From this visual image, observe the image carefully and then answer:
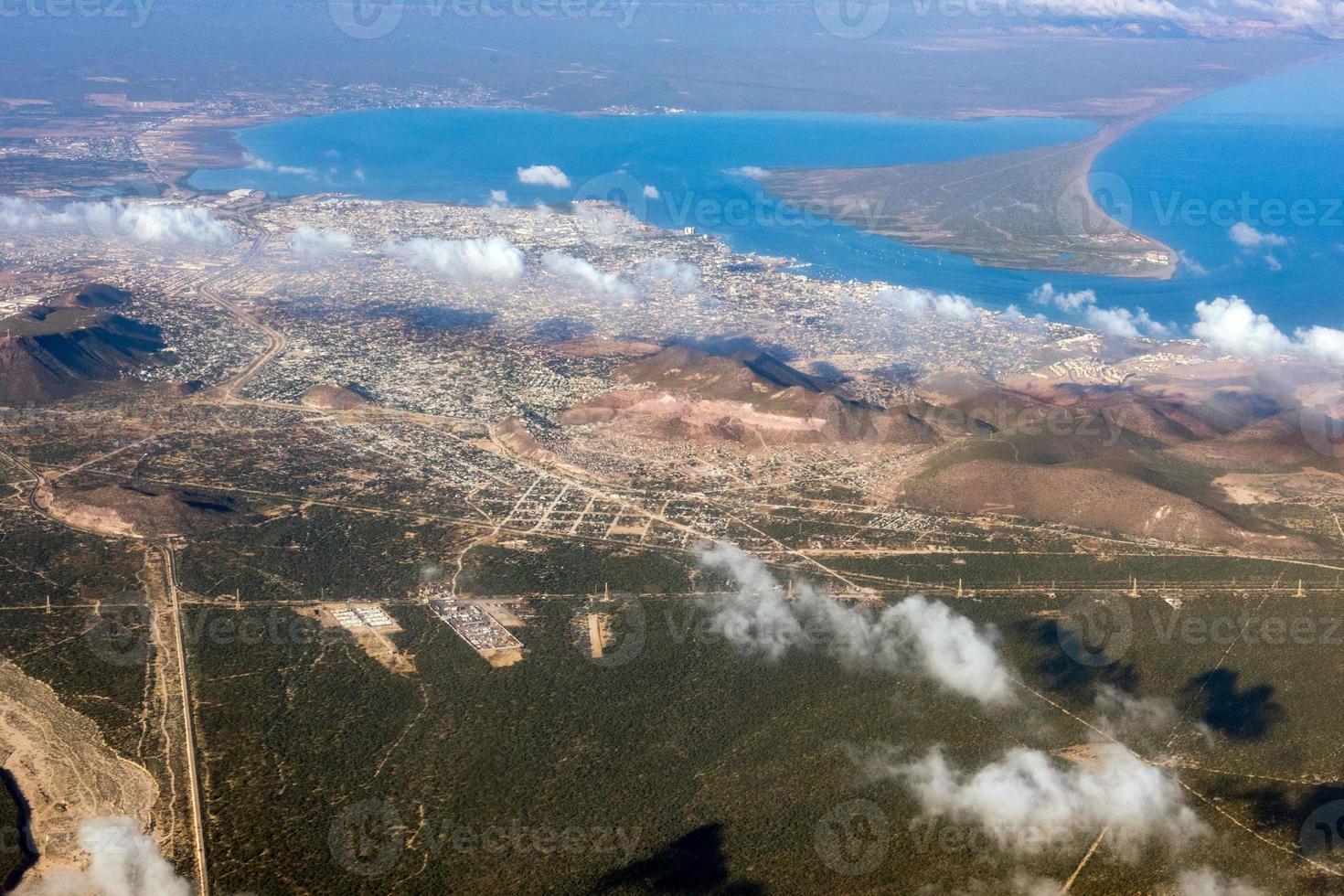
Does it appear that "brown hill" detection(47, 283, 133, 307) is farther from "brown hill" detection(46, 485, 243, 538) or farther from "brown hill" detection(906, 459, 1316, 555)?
"brown hill" detection(906, 459, 1316, 555)

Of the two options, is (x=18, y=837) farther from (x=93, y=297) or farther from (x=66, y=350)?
(x=93, y=297)

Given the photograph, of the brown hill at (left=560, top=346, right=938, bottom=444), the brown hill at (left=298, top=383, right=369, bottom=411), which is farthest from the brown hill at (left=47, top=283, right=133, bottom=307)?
the brown hill at (left=560, top=346, right=938, bottom=444)

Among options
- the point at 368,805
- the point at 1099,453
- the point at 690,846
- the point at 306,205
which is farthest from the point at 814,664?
the point at 306,205

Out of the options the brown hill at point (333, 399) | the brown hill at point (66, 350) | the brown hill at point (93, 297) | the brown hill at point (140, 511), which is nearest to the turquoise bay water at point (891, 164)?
the brown hill at point (93, 297)

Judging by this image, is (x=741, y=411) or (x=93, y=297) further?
(x=93, y=297)

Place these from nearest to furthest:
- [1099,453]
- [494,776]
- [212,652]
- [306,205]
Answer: [494,776] → [212,652] → [1099,453] → [306,205]

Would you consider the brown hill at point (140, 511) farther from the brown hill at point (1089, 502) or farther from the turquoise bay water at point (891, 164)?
the turquoise bay water at point (891, 164)

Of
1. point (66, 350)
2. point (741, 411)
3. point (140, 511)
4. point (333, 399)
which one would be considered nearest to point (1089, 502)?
point (741, 411)

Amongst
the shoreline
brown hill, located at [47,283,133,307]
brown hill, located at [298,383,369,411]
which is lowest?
the shoreline

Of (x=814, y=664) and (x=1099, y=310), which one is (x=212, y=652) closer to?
(x=814, y=664)
